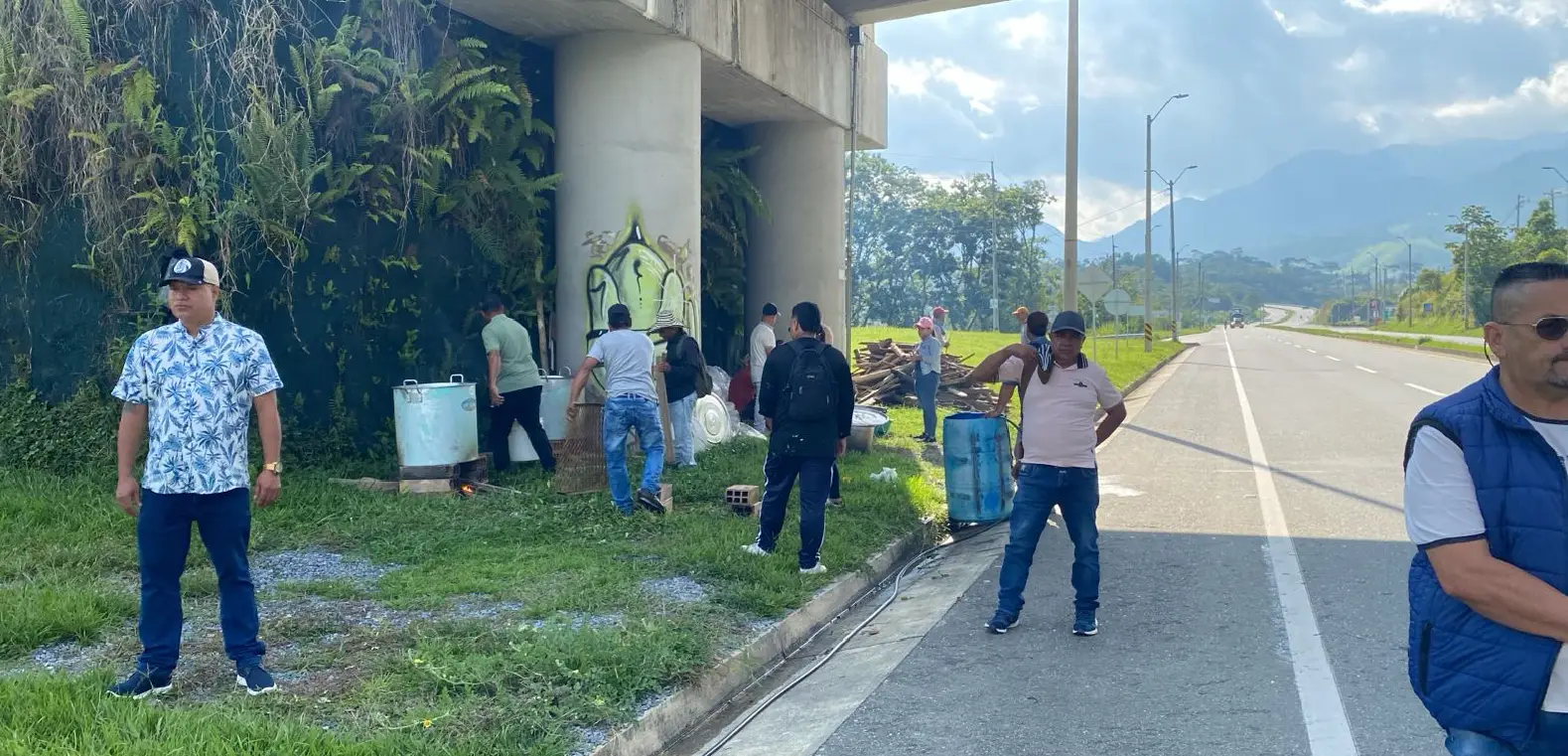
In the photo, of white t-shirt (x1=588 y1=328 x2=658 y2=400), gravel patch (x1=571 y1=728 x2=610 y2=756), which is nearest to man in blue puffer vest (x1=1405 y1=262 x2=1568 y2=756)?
gravel patch (x1=571 y1=728 x2=610 y2=756)

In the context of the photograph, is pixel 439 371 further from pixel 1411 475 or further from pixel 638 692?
pixel 1411 475

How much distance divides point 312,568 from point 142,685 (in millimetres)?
2461

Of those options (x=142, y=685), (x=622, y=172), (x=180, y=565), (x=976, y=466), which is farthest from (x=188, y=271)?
(x=622, y=172)

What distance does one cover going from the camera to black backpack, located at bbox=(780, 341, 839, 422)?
7094 millimetres

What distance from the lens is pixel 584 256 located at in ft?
38.6

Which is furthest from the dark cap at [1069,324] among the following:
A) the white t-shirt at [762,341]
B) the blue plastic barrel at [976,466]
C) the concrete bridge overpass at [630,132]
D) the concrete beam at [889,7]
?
the concrete beam at [889,7]

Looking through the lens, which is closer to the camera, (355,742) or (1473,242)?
(355,742)

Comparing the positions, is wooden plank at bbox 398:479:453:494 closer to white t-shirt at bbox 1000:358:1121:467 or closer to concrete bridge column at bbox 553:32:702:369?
concrete bridge column at bbox 553:32:702:369

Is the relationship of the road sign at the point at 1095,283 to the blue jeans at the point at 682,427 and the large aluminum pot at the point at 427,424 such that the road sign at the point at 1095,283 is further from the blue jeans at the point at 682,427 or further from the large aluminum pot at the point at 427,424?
the large aluminum pot at the point at 427,424

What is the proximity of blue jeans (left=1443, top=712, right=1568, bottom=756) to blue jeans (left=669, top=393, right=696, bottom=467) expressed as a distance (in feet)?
28.9

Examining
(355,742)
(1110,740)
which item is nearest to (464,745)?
(355,742)

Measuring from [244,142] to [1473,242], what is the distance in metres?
68.9

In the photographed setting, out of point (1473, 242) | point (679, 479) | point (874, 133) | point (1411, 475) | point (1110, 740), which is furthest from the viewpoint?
point (1473, 242)

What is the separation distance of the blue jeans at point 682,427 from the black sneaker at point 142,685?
646 cm
